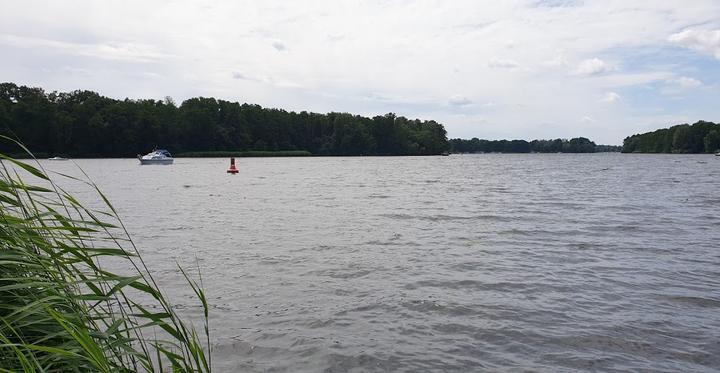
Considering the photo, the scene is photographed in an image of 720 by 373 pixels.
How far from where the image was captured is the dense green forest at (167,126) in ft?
353

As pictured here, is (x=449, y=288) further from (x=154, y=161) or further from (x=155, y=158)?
(x=155, y=158)

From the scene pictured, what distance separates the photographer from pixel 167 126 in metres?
140

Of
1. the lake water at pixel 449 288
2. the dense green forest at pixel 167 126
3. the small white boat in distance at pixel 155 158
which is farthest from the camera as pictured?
the dense green forest at pixel 167 126

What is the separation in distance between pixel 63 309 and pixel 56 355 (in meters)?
0.80

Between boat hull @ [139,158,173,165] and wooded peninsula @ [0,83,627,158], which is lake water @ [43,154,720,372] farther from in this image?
wooded peninsula @ [0,83,627,158]

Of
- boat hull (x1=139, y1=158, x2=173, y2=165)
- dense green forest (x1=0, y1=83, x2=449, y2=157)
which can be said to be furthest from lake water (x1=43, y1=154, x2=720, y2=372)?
dense green forest (x1=0, y1=83, x2=449, y2=157)

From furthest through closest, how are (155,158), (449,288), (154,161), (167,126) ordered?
(167,126), (155,158), (154,161), (449,288)

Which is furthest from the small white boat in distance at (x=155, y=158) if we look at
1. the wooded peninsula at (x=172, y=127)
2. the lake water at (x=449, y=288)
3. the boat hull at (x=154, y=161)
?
the lake water at (x=449, y=288)

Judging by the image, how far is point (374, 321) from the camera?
8.12 metres

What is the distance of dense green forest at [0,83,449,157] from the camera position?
353 ft

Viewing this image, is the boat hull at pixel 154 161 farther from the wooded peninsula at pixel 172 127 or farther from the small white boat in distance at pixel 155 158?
the wooded peninsula at pixel 172 127

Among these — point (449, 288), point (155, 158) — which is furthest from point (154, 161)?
point (449, 288)

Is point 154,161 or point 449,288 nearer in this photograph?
point 449,288

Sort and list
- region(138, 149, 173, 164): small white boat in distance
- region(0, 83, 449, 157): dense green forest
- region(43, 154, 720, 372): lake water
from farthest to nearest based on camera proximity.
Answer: region(0, 83, 449, 157): dense green forest
region(138, 149, 173, 164): small white boat in distance
region(43, 154, 720, 372): lake water
